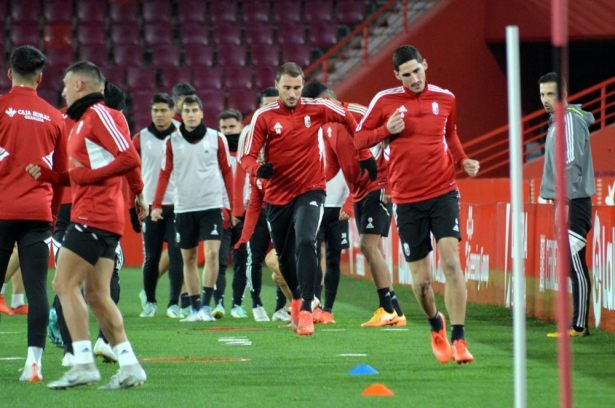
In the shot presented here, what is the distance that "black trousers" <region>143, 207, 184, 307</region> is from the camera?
10.9 m

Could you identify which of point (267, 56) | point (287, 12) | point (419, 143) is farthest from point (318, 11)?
point (419, 143)

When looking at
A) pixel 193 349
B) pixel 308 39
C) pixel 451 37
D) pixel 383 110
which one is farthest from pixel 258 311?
pixel 308 39

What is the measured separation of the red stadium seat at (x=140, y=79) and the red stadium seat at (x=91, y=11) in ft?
5.43

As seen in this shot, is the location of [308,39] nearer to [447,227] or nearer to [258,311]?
[258,311]

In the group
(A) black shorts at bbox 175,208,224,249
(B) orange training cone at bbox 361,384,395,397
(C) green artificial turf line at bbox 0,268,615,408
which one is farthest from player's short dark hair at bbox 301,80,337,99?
(B) orange training cone at bbox 361,384,395,397

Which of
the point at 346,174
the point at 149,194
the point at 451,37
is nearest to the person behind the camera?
the point at 346,174

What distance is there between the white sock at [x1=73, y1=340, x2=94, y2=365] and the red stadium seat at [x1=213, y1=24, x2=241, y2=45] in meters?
18.1

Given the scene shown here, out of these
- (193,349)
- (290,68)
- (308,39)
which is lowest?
(193,349)

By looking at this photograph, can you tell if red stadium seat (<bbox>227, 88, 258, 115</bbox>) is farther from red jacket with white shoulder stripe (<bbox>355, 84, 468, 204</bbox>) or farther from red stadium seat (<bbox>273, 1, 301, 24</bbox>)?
red jacket with white shoulder stripe (<bbox>355, 84, 468, 204</bbox>)

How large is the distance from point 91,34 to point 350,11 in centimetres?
580

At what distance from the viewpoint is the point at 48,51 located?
23328 millimetres

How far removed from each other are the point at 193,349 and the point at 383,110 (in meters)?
2.29

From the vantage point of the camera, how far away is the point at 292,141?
8320mm

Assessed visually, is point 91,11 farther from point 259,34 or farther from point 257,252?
point 257,252
